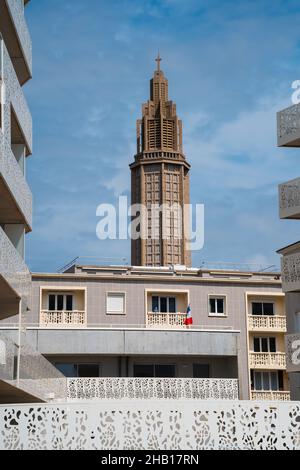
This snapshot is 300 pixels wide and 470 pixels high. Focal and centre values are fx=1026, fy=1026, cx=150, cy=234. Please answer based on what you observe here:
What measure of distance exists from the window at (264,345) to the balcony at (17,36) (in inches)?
1153

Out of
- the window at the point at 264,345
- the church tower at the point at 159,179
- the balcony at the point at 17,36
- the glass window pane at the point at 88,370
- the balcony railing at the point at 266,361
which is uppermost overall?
the church tower at the point at 159,179

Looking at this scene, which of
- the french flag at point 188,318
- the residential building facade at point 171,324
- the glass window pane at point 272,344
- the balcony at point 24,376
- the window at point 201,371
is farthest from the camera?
the glass window pane at point 272,344

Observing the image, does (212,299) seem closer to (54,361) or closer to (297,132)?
(54,361)

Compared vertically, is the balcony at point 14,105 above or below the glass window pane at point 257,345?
above

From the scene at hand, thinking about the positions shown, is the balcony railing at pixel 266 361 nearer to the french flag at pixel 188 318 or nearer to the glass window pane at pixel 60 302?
the french flag at pixel 188 318

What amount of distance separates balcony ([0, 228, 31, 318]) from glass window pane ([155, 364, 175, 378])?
22543 mm

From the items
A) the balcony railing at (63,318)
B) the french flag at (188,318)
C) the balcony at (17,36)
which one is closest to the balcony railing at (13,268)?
the balcony at (17,36)

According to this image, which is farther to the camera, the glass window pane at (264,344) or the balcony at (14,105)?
the glass window pane at (264,344)

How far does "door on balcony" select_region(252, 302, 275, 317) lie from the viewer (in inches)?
2319

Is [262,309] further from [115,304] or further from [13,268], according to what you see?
[13,268]

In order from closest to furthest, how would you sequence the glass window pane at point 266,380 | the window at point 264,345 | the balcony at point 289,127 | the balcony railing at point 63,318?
the balcony at point 289,127
the balcony railing at point 63,318
the glass window pane at point 266,380
the window at point 264,345

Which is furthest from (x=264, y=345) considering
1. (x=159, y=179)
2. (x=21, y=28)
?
(x=159, y=179)

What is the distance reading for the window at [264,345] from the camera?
58.4 metres

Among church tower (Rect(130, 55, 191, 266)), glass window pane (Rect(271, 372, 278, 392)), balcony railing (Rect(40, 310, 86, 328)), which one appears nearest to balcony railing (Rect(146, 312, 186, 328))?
balcony railing (Rect(40, 310, 86, 328))
